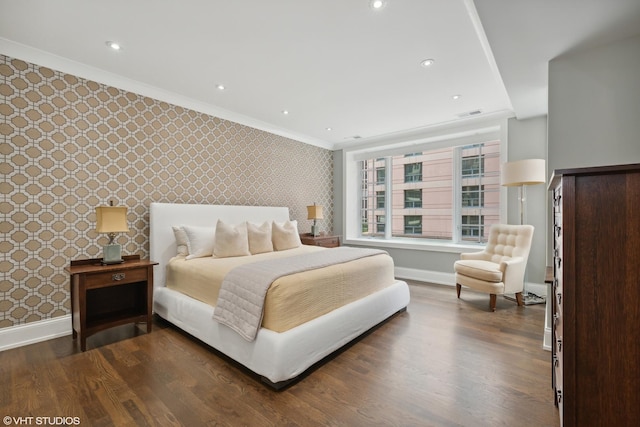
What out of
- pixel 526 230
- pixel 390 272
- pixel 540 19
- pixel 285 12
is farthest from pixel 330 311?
pixel 526 230

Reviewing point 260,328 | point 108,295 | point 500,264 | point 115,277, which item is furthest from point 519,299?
point 108,295

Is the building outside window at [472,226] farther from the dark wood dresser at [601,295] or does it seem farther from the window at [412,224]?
the dark wood dresser at [601,295]

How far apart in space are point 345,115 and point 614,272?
3.62 m

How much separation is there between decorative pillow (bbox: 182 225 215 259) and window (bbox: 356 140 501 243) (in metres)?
3.52

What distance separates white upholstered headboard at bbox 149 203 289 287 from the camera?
10.6 feet

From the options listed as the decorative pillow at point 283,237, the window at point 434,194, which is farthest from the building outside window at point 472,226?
the decorative pillow at point 283,237

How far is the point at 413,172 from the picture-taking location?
548 centimetres

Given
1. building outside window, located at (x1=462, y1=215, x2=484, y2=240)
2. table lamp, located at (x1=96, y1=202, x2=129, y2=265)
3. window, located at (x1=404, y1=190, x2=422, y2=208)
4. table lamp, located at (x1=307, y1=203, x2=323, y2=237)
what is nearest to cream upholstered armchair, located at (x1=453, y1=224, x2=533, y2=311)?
building outside window, located at (x1=462, y1=215, x2=484, y2=240)

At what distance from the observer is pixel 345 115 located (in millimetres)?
4230

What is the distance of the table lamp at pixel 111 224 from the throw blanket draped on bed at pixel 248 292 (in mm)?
1182

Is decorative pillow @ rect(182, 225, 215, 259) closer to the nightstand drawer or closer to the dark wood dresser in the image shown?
the nightstand drawer

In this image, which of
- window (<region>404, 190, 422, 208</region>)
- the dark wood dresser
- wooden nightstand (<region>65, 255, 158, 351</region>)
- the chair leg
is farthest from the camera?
window (<region>404, 190, 422, 208</region>)

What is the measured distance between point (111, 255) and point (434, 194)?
15.5ft

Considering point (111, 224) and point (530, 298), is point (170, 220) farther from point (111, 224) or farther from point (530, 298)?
point (530, 298)
